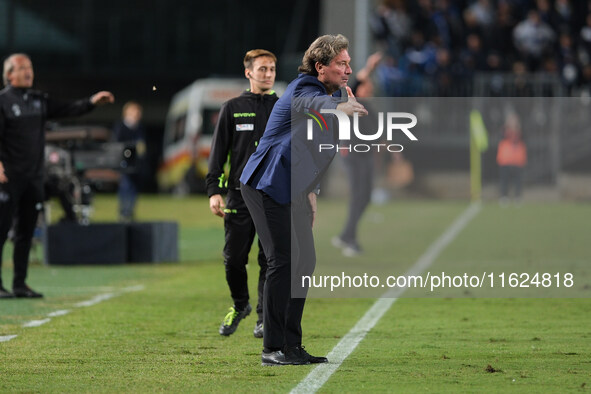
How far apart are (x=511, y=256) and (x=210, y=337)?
24.8 feet

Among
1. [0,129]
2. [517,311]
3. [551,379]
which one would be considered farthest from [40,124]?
[551,379]

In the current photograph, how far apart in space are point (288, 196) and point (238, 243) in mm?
1588

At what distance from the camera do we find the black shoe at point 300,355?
7.71m

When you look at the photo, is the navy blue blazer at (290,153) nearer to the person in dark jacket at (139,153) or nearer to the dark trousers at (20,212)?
the dark trousers at (20,212)

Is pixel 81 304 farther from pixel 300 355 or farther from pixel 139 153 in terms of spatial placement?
pixel 139 153

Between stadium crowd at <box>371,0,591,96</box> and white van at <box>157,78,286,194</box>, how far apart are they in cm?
292

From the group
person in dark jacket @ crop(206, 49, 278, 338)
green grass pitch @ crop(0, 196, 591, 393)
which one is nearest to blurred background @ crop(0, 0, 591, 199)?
green grass pitch @ crop(0, 196, 591, 393)

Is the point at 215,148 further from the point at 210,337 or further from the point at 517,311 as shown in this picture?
the point at 517,311

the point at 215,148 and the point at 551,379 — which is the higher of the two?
the point at 215,148

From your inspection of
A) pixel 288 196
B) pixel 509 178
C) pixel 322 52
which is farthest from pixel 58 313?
pixel 509 178

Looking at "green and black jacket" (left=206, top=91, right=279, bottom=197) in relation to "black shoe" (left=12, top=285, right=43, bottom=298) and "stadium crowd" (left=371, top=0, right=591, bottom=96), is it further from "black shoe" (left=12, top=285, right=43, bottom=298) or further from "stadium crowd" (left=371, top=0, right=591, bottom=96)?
"stadium crowd" (left=371, top=0, right=591, bottom=96)

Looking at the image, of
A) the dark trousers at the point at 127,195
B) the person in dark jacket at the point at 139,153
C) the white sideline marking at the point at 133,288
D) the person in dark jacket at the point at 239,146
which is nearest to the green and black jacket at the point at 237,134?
the person in dark jacket at the point at 239,146

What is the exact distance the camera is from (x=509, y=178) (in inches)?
1147

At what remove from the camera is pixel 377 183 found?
1141 inches
